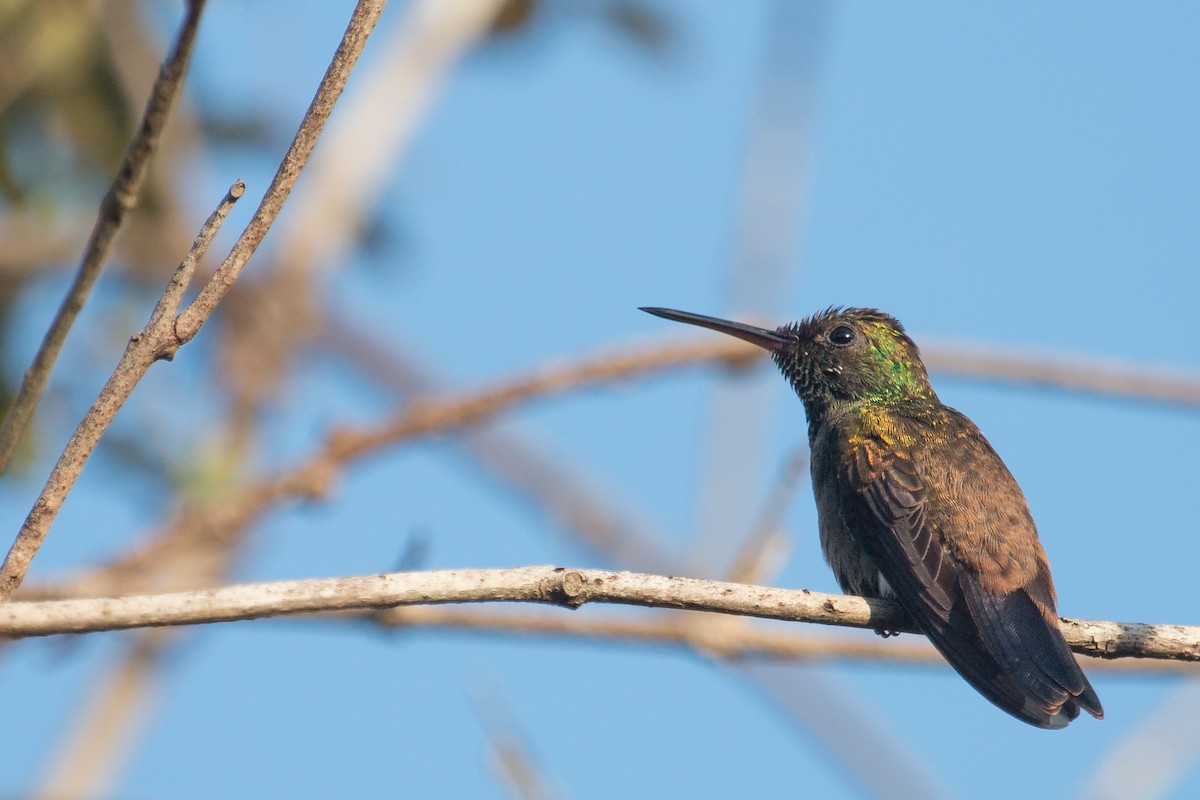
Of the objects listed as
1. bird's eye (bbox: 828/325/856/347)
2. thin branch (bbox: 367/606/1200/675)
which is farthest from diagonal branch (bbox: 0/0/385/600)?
bird's eye (bbox: 828/325/856/347)

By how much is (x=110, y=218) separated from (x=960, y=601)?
2.65m

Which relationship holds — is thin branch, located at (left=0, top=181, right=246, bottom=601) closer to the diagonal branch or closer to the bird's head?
the diagonal branch

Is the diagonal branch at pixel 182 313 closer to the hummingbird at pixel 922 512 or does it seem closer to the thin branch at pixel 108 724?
the hummingbird at pixel 922 512

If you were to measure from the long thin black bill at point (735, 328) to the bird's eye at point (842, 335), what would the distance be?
172 millimetres

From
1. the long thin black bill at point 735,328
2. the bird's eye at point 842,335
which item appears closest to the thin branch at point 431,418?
the long thin black bill at point 735,328

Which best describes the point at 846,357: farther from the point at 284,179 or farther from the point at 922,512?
the point at 284,179

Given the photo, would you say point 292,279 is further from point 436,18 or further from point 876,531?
point 876,531

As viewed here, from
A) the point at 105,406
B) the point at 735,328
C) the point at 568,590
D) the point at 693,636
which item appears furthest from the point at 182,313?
the point at 735,328

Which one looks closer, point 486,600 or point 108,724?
point 486,600

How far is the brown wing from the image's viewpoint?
3693mm

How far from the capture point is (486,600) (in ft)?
8.26

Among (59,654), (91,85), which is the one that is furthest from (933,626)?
(91,85)

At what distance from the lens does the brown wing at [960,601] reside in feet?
12.1

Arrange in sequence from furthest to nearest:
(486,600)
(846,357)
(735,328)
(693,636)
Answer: (846,357) < (735,328) < (693,636) < (486,600)
